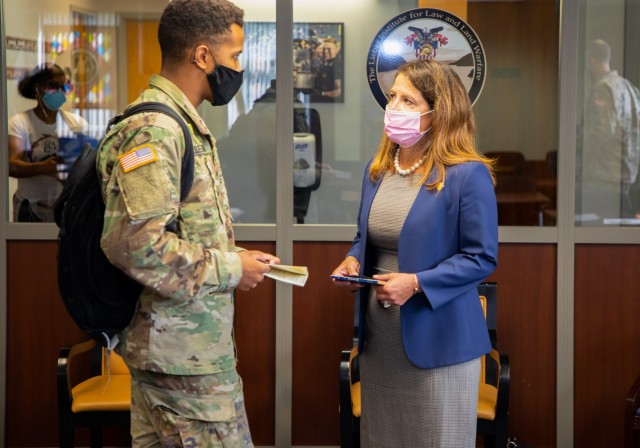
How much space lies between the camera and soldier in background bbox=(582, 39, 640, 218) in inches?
167

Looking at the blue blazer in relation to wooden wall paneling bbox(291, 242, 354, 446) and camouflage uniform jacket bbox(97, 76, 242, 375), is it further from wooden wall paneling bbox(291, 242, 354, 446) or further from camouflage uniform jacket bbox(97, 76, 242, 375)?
wooden wall paneling bbox(291, 242, 354, 446)

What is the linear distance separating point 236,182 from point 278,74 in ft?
1.85

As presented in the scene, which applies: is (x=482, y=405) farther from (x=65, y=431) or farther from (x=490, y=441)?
(x=65, y=431)

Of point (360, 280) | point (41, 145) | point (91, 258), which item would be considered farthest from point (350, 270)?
point (41, 145)

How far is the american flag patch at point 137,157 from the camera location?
206 centimetres

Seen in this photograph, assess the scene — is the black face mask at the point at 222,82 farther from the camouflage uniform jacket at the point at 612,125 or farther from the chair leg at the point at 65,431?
the camouflage uniform jacket at the point at 612,125

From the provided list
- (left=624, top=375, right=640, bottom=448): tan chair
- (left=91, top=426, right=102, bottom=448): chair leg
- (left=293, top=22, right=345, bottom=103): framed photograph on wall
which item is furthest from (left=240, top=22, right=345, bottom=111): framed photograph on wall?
(left=624, top=375, right=640, bottom=448): tan chair

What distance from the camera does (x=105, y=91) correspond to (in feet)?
14.1

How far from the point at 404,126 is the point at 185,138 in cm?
87

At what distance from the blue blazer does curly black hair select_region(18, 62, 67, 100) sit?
2.33 meters

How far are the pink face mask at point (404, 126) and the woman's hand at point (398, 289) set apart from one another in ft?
1.50

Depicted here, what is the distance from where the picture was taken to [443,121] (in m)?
2.77

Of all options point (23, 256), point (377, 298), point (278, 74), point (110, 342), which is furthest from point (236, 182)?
point (110, 342)

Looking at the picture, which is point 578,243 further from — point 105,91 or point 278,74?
point 105,91
